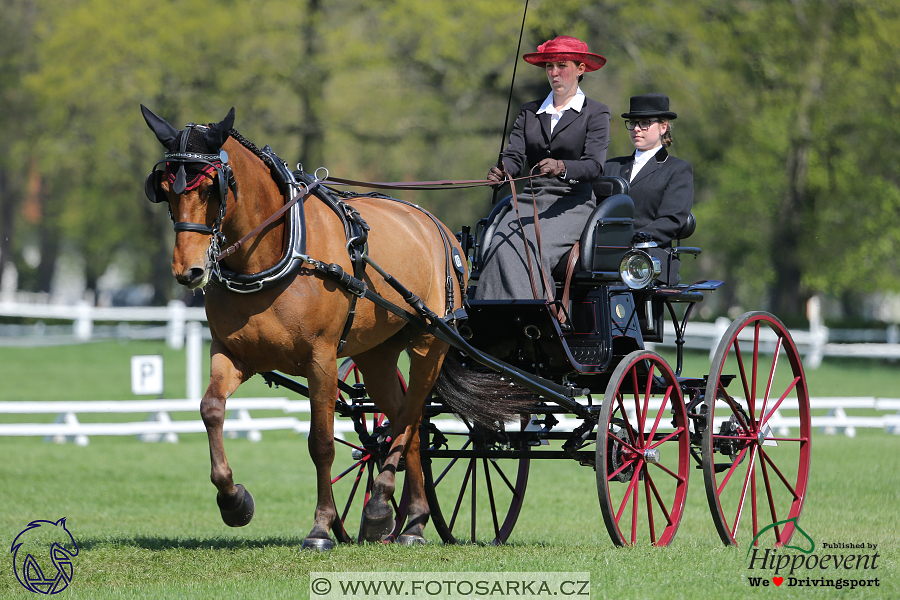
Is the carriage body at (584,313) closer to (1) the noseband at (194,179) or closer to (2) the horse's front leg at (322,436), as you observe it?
(2) the horse's front leg at (322,436)

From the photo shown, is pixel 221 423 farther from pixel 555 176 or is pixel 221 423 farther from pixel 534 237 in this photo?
pixel 555 176

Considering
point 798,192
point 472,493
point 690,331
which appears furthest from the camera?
point 798,192

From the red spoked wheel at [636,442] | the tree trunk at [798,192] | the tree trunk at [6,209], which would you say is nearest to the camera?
the red spoked wheel at [636,442]

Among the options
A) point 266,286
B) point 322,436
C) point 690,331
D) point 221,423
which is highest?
point 266,286

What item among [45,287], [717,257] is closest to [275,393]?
[717,257]

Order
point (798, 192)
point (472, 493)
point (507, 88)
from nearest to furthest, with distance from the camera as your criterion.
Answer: point (472, 493) < point (507, 88) < point (798, 192)

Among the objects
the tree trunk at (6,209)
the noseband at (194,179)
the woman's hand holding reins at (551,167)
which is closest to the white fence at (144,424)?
the woman's hand holding reins at (551,167)

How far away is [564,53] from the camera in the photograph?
7180 millimetres

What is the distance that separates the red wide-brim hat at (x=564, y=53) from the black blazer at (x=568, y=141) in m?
0.26

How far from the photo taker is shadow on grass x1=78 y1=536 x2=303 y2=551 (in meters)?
6.54

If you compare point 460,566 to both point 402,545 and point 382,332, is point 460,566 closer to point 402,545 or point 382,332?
point 402,545

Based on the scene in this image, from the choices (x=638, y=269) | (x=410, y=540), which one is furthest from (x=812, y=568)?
(x=410, y=540)

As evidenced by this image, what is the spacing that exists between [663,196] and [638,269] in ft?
3.40

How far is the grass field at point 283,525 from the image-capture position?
5.45 metres
